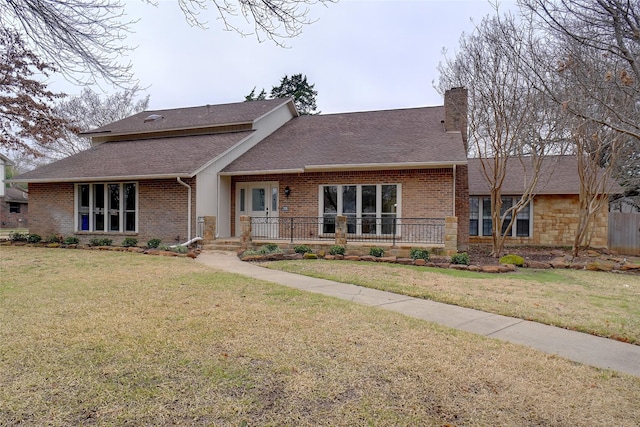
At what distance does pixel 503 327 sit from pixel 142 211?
1296 centimetres

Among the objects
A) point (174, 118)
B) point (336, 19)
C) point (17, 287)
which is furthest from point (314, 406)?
point (174, 118)

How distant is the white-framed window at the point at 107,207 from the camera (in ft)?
48.9

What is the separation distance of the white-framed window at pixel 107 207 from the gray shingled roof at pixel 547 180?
13.3 meters

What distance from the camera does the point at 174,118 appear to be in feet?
64.4

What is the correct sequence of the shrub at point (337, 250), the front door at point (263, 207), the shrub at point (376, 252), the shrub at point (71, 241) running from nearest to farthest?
the shrub at point (376, 252) → the shrub at point (337, 250) → the shrub at point (71, 241) → the front door at point (263, 207)

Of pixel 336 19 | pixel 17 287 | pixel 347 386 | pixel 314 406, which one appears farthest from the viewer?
pixel 17 287

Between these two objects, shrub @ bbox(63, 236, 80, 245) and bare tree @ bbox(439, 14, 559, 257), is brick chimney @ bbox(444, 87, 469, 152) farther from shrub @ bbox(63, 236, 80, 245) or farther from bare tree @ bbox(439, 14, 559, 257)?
shrub @ bbox(63, 236, 80, 245)

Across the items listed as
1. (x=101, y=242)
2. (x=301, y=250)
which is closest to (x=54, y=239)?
(x=101, y=242)

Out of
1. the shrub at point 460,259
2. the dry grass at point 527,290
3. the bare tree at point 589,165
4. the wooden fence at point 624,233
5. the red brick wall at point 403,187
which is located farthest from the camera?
the wooden fence at point 624,233

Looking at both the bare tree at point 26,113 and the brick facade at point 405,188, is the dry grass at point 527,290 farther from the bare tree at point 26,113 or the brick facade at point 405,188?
the bare tree at point 26,113

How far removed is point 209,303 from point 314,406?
10.9 feet

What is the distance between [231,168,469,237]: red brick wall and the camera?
12867 millimetres

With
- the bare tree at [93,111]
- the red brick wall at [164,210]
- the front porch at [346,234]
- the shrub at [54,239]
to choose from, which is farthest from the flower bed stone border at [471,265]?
the bare tree at [93,111]

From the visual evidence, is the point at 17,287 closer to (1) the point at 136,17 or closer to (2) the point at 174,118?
(1) the point at 136,17
